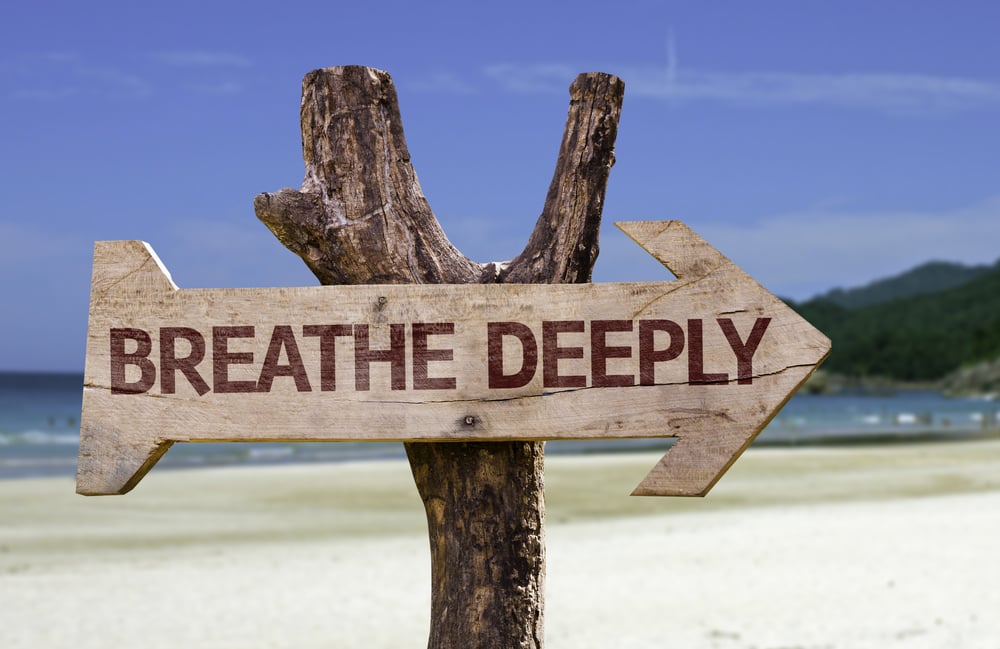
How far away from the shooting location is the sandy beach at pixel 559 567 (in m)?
6.45

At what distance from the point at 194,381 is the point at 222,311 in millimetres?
208

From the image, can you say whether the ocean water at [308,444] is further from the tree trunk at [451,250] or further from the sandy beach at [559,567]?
the tree trunk at [451,250]

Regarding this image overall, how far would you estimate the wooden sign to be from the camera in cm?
251

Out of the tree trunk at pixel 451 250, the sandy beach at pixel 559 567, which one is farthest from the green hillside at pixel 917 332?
the tree trunk at pixel 451 250

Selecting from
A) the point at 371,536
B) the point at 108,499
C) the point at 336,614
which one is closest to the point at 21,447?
the point at 108,499

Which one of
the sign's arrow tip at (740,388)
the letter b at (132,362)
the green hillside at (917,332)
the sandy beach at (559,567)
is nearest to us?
the sign's arrow tip at (740,388)

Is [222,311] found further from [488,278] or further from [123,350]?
[488,278]

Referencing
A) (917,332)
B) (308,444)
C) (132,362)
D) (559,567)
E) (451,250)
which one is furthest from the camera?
(917,332)

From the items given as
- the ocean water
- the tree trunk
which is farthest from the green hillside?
the tree trunk

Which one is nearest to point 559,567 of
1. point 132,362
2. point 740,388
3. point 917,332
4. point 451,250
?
point 451,250

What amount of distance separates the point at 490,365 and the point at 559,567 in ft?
21.0

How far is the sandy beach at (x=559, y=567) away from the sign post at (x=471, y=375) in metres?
3.71

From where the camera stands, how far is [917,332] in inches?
3546

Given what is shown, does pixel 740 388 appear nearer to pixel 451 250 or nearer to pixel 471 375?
pixel 471 375
